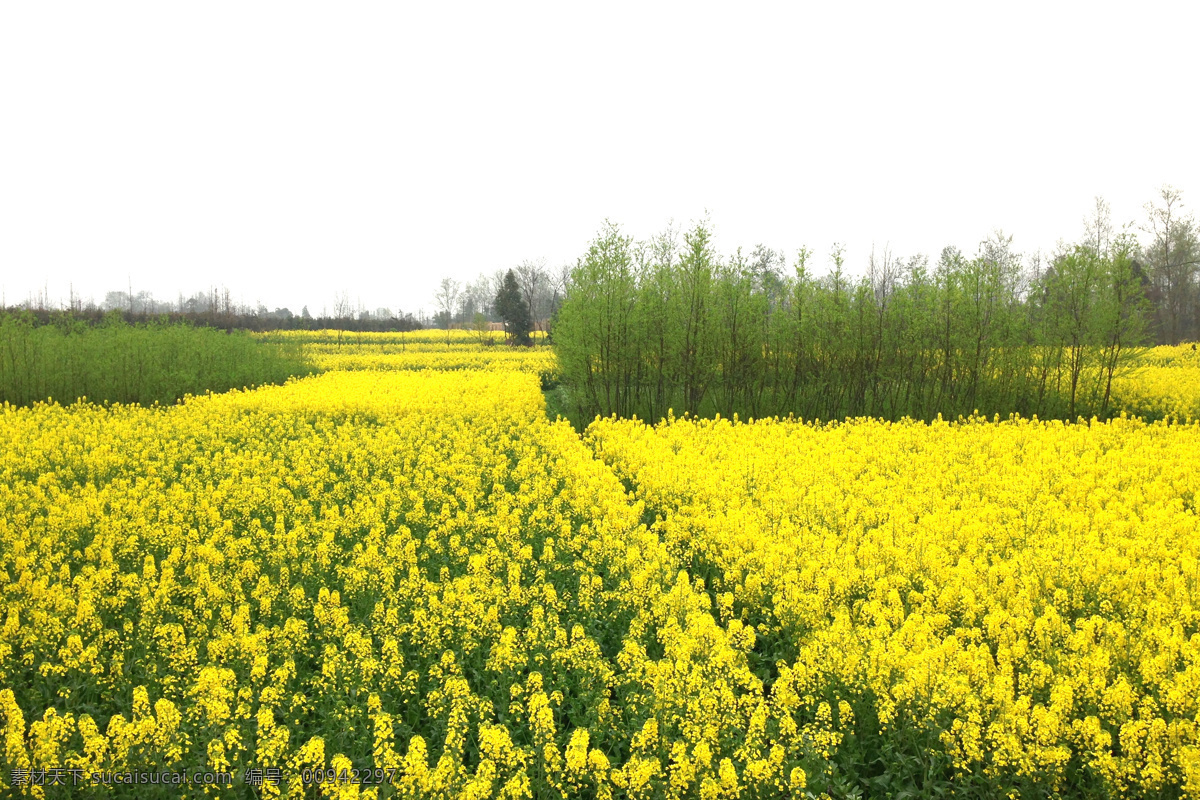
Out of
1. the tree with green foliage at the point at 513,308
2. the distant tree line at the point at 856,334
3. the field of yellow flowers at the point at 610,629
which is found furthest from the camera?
the tree with green foliage at the point at 513,308

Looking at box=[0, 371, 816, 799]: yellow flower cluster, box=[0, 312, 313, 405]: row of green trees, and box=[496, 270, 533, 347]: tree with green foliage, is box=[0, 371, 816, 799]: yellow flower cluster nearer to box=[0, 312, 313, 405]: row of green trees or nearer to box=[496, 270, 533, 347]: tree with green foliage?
box=[0, 312, 313, 405]: row of green trees

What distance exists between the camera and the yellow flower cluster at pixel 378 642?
4.16m

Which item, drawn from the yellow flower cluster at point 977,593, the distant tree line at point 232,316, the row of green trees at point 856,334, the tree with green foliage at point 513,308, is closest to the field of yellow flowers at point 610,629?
the yellow flower cluster at point 977,593

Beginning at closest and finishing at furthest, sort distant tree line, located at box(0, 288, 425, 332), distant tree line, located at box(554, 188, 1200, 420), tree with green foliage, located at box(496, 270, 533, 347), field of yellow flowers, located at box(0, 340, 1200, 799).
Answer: field of yellow flowers, located at box(0, 340, 1200, 799), distant tree line, located at box(554, 188, 1200, 420), distant tree line, located at box(0, 288, 425, 332), tree with green foliage, located at box(496, 270, 533, 347)

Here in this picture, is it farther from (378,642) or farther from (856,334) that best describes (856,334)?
(378,642)

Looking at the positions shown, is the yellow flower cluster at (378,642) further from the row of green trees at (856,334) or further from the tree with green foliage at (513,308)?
the tree with green foliage at (513,308)

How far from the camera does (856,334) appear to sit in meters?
19.1

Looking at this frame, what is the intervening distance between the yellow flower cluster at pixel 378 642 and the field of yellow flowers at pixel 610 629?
35 millimetres

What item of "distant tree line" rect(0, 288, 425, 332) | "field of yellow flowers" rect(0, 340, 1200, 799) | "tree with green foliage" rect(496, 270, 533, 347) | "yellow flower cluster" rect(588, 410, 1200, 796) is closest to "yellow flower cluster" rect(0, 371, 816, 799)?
"field of yellow flowers" rect(0, 340, 1200, 799)

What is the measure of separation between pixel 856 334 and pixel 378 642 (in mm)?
16681

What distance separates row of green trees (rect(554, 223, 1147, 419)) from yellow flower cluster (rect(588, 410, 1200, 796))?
23.4 ft

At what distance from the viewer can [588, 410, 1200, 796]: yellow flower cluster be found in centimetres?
425

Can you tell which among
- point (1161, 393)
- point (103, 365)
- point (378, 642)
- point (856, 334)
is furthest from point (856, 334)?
point (103, 365)

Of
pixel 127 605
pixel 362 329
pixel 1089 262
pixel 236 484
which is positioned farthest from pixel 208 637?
pixel 362 329
